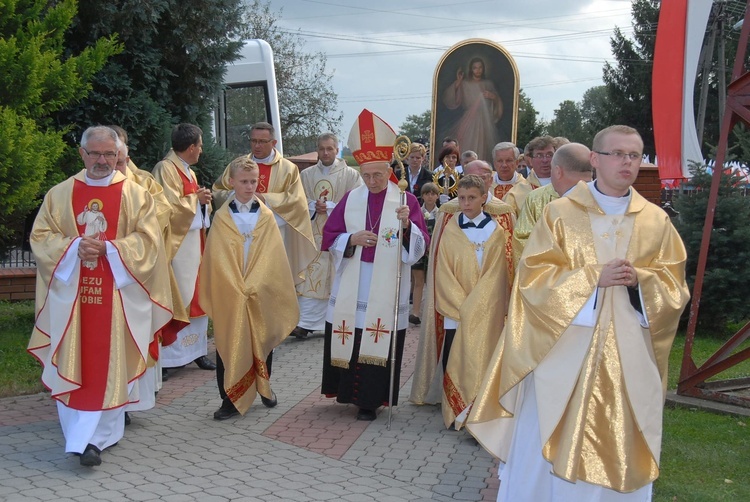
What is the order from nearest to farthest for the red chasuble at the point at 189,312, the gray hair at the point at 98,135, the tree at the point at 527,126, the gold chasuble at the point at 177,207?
the gray hair at the point at 98,135 → the red chasuble at the point at 189,312 → the gold chasuble at the point at 177,207 → the tree at the point at 527,126

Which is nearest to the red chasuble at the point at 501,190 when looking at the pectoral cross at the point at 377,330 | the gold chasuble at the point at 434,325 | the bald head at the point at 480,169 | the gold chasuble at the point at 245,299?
the bald head at the point at 480,169

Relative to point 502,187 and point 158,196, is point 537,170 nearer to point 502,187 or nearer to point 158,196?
point 502,187

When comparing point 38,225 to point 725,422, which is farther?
point 725,422

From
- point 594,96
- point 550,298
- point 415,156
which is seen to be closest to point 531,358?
point 550,298

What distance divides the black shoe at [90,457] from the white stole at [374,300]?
2.05 meters

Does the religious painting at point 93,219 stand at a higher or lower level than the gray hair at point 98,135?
lower

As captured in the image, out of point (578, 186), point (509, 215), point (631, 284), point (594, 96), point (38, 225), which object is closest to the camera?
point (631, 284)

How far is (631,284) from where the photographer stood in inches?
167

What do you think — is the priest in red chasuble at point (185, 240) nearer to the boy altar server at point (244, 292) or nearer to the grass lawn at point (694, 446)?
the boy altar server at point (244, 292)

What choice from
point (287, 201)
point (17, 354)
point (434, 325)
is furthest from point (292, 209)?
point (17, 354)

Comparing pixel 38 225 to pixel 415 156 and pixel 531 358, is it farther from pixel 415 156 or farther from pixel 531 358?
pixel 415 156

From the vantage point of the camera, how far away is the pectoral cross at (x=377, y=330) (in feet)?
22.8

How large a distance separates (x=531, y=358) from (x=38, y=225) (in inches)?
132

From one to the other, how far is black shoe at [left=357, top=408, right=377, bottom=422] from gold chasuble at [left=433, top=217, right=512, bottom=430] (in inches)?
23.4
